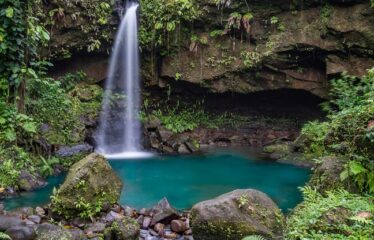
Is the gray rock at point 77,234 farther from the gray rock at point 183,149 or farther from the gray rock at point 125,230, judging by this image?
the gray rock at point 183,149

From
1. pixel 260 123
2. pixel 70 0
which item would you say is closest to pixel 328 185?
pixel 260 123

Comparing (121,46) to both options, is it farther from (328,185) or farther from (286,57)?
(328,185)

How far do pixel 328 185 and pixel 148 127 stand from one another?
10.4m

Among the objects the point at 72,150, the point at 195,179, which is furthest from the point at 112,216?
the point at 72,150

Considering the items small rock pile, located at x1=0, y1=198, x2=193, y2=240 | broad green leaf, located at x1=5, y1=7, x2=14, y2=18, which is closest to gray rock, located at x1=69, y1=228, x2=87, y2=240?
small rock pile, located at x1=0, y1=198, x2=193, y2=240

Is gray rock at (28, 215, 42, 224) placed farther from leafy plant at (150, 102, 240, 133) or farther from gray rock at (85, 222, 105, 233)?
leafy plant at (150, 102, 240, 133)

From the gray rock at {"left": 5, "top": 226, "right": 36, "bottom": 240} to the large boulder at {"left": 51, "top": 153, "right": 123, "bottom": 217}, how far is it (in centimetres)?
118

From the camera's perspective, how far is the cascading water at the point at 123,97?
608 inches

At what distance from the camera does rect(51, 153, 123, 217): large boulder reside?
718cm

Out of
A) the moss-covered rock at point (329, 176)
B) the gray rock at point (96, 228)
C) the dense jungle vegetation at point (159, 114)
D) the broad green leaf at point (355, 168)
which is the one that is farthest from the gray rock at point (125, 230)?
the broad green leaf at point (355, 168)

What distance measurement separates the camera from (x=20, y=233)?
5.91m

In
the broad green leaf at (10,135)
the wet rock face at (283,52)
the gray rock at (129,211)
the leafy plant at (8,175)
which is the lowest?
the gray rock at (129,211)

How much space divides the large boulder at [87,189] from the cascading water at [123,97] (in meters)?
7.31

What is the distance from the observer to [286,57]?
14.9m
